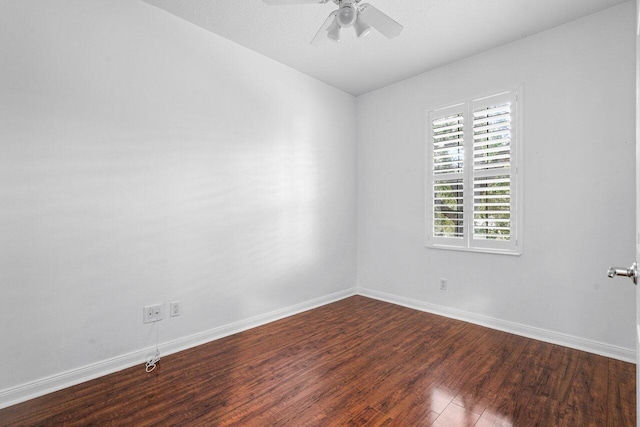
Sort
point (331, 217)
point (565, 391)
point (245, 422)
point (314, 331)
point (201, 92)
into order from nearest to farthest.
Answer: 1. point (245, 422)
2. point (565, 391)
3. point (201, 92)
4. point (314, 331)
5. point (331, 217)

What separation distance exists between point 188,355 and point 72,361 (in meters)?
0.73

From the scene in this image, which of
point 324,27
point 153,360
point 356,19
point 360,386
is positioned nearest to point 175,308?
point 153,360

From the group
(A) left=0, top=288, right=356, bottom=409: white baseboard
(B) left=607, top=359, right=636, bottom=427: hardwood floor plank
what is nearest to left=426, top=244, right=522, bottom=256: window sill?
(B) left=607, top=359, right=636, bottom=427: hardwood floor plank

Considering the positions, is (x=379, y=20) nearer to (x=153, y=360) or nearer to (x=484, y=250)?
(x=484, y=250)

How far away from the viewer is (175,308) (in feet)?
8.31

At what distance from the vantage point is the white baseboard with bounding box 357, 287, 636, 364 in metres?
2.38

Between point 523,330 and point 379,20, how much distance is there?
2835mm

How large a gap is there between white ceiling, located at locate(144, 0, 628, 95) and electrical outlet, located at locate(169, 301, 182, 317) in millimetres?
2323

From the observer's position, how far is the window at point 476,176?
288 cm

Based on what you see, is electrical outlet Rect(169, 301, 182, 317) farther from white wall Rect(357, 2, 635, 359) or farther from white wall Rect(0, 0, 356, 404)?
white wall Rect(357, 2, 635, 359)

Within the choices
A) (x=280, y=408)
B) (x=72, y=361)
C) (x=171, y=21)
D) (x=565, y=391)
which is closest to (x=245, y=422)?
(x=280, y=408)

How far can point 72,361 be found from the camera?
2053 mm

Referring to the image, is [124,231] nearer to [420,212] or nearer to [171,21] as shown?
[171,21]

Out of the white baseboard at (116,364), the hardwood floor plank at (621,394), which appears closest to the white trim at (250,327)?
the white baseboard at (116,364)
